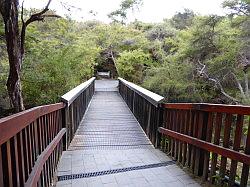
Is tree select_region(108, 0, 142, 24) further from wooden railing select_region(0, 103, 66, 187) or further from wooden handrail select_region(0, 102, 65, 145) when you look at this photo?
wooden handrail select_region(0, 102, 65, 145)

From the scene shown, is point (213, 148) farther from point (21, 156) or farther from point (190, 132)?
point (21, 156)

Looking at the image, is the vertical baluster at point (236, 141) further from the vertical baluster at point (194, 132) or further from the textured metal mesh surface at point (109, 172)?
the textured metal mesh surface at point (109, 172)

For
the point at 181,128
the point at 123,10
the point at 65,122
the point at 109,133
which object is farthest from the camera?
the point at 123,10

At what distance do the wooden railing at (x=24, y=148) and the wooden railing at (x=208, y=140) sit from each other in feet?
5.77

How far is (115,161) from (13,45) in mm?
3541

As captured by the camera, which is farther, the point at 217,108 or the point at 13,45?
the point at 13,45

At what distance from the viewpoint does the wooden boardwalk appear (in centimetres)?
314

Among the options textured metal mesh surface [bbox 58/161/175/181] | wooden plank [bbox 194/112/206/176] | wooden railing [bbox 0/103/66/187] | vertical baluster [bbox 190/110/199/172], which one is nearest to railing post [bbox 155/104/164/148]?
textured metal mesh surface [bbox 58/161/175/181]

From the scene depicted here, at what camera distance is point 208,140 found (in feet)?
10.1

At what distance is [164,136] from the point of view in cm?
449

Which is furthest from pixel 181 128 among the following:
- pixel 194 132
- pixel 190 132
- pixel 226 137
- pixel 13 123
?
pixel 13 123

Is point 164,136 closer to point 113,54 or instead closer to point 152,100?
point 152,100

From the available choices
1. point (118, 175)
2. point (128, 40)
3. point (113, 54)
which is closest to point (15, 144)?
point (118, 175)

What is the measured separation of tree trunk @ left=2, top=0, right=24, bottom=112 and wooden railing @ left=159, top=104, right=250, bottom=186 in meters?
3.50
